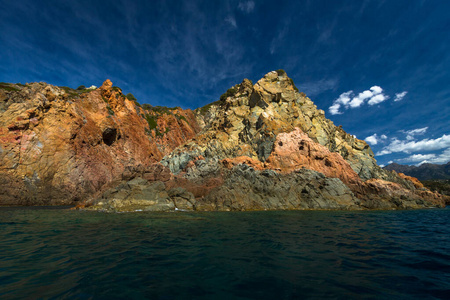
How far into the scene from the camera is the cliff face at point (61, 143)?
3573 centimetres

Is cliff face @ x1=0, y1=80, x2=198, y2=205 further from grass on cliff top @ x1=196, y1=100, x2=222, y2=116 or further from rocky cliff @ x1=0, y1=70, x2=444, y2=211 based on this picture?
grass on cliff top @ x1=196, y1=100, x2=222, y2=116

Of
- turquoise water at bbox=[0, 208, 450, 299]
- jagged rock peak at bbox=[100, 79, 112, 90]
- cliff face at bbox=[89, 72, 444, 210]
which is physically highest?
jagged rock peak at bbox=[100, 79, 112, 90]

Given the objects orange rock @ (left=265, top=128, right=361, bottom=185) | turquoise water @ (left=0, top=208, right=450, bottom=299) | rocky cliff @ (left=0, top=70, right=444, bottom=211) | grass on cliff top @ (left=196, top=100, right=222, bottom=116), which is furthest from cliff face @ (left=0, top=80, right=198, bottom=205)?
grass on cliff top @ (left=196, top=100, right=222, bottom=116)

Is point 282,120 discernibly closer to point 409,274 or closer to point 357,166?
point 357,166

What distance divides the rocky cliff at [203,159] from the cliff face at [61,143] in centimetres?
19

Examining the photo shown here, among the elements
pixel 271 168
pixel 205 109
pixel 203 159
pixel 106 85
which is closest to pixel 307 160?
pixel 271 168

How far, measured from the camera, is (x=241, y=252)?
848 cm

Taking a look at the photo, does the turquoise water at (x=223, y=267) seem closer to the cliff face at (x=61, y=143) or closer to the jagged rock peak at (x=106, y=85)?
the cliff face at (x=61, y=143)

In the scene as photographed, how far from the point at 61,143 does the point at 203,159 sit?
1159 inches

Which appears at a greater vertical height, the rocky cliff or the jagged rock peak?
the jagged rock peak

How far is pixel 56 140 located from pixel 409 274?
53535mm

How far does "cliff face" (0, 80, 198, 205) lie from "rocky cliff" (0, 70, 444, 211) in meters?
0.19

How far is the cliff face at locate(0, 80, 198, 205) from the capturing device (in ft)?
117

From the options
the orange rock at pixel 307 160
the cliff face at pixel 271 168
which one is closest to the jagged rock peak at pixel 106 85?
the cliff face at pixel 271 168
